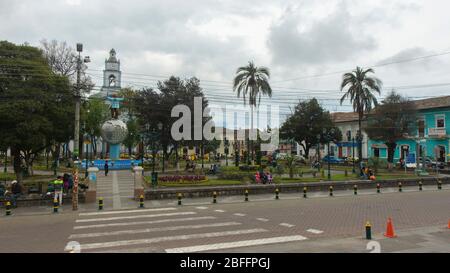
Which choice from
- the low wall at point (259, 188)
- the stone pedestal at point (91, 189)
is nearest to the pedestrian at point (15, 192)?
the stone pedestal at point (91, 189)

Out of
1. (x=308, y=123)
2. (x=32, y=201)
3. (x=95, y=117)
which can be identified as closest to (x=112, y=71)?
(x=95, y=117)

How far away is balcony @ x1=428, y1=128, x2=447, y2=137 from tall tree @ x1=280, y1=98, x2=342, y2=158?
46.2 feet

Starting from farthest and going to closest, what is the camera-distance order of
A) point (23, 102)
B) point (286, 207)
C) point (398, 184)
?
point (398, 184), point (23, 102), point (286, 207)

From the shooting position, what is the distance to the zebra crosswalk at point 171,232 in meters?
10.4

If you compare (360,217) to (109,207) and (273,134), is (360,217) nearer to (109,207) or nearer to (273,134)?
(109,207)

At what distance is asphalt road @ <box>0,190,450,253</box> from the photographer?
33.8 feet

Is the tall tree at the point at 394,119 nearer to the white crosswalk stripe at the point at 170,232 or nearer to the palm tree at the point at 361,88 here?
the palm tree at the point at 361,88

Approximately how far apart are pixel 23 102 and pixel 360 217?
59.9 feet

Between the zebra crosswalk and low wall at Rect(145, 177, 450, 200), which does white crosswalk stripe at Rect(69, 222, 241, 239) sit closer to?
the zebra crosswalk

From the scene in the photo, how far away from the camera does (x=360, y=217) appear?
1512cm

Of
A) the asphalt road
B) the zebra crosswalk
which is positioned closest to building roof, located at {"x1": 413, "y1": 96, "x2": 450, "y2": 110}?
the asphalt road

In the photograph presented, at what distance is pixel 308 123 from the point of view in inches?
2357

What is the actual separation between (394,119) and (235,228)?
37.4 meters
